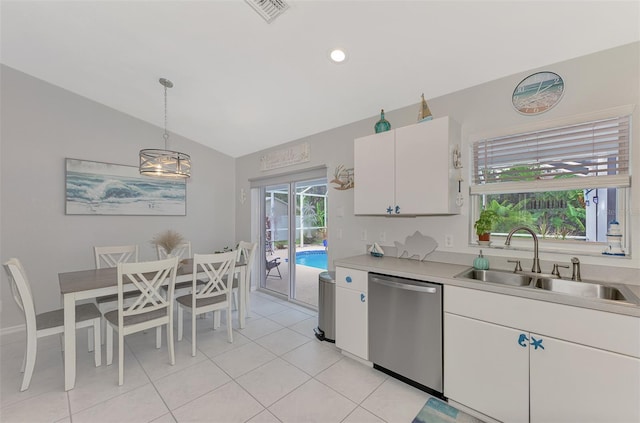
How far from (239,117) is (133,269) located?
2.33 meters

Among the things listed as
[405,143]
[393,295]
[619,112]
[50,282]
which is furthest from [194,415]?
[619,112]

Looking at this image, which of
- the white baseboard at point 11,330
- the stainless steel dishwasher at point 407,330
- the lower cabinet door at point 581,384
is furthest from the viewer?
the white baseboard at point 11,330

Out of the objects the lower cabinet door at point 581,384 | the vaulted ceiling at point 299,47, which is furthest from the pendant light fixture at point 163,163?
the lower cabinet door at point 581,384

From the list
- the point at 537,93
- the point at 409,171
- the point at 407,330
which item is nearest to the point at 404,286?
the point at 407,330

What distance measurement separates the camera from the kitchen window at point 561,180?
182 centimetres

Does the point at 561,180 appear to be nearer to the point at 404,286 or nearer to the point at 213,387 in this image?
the point at 404,286

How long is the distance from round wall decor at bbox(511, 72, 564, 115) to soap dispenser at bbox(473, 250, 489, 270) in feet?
4.08

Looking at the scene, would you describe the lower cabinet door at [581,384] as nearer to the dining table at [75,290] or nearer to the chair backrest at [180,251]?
the dining table at [75,290]

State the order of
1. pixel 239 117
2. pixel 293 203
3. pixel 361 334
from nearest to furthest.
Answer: pixel 361 334, pixel 239 117, pixel 293 203

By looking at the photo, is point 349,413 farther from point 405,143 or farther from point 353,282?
point 405,143

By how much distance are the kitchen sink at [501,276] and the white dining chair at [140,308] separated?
8.18 ft

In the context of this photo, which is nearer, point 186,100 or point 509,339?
point 509,339

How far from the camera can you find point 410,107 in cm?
273

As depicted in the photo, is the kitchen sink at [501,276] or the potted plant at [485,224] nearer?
the kitchen sink at [501,276]
